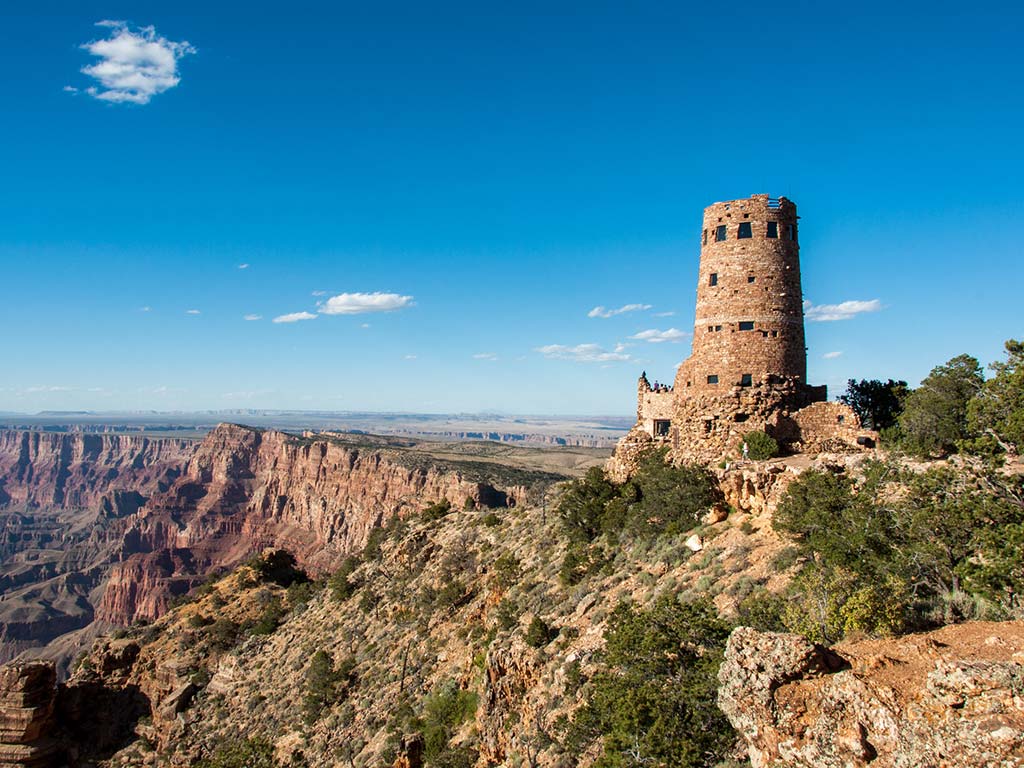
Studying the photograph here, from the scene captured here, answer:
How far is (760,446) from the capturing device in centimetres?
2309

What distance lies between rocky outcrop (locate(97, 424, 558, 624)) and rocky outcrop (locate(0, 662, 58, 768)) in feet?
149

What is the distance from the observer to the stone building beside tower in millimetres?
24172

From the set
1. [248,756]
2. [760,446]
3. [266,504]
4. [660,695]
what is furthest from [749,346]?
[266,504]

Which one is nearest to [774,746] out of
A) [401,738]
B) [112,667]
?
[401,738]

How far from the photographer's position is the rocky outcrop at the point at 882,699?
27.8ft

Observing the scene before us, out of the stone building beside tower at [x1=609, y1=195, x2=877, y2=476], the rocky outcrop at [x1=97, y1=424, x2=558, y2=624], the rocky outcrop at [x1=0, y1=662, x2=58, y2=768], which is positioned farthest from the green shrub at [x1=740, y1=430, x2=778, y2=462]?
the rocky outcrop at [x1=97, y1=424, x2=558, y2=624]

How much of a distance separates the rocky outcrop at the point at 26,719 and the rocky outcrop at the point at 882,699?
41.4 metres

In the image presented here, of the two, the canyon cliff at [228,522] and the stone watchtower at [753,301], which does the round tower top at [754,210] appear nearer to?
the stone watchtower at [753,301]

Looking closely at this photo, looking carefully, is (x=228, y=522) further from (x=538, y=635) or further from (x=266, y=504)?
(x=538, y=635)

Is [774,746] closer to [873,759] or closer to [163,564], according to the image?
[873,759]

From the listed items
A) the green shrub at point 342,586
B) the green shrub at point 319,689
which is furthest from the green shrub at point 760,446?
the green shrub at point 342,586

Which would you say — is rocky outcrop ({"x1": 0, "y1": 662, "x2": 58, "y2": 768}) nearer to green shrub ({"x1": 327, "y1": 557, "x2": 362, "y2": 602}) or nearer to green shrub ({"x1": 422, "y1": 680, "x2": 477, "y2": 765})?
green shrub ({"x1": 327, "y1": 557, "x2": 362, "y2": 602})

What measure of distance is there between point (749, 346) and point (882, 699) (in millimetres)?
17006

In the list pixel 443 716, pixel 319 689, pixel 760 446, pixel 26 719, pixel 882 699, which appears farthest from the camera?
pixel 26 719
